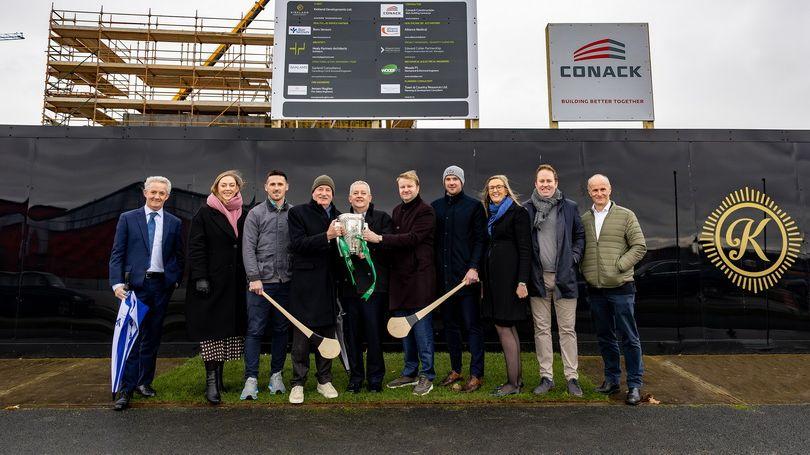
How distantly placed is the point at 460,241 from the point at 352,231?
38.5 inches

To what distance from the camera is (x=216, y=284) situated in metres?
3.56

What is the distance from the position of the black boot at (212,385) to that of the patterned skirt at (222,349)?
0.06 meters

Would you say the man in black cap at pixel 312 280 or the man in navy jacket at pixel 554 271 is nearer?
the man in black cap at pixel 312 280

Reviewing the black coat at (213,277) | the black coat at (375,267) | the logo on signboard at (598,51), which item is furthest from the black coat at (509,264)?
the logo on signboard at (598,51)

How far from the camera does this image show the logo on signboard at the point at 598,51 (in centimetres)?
593

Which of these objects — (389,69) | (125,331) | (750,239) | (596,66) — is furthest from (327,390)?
(596,66)

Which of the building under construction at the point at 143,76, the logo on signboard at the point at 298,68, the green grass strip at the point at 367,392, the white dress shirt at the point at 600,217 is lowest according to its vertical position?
the green grass strip at the point at 367,392

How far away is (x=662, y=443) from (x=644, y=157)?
3539mm

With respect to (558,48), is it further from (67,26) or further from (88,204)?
(67,26)

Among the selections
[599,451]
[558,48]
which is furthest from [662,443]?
[558,48]

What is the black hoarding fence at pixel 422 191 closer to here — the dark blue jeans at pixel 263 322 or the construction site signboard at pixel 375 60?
the construction site signboard at pixel 375 60

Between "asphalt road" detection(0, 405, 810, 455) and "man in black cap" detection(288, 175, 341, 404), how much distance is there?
0.37 meters

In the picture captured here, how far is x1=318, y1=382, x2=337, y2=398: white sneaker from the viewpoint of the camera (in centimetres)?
360

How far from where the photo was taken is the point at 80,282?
16.3 feet
